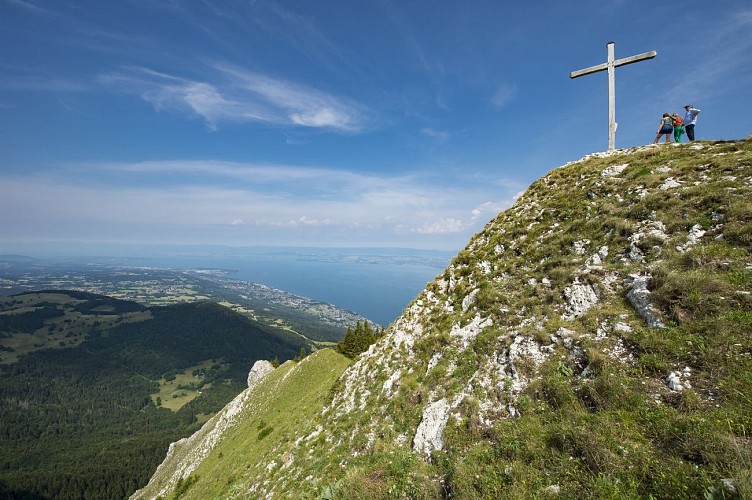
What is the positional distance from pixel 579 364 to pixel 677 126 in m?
18.8

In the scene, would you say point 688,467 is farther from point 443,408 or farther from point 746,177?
point 746,177

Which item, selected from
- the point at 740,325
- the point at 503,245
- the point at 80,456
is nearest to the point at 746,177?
the point at 740,325

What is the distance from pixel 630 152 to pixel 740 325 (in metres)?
15.9

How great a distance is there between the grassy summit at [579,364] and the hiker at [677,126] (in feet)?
7.87

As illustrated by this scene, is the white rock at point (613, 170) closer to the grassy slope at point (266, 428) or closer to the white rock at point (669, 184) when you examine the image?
the white rock at point (669, 184)

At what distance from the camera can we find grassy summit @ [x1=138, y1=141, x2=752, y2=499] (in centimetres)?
709

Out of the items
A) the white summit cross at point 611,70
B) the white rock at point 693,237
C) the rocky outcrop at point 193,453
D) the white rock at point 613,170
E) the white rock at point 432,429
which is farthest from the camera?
the rocky outcrop at point 193,453

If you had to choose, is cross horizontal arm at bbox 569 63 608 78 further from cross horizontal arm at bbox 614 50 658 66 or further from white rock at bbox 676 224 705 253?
white rock at bbox 676 224 705 253

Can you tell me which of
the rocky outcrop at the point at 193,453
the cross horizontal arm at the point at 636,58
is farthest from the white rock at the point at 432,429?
the rocky outcrop at the point at 193,453

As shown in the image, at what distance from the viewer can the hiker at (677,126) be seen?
61.5ft

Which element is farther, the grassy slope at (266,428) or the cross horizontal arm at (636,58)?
the grassy slope at (266,428)

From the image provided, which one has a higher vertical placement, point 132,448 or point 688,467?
point 688,467

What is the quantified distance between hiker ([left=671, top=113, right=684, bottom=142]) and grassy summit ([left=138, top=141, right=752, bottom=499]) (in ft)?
7.87

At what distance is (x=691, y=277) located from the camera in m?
9.56
